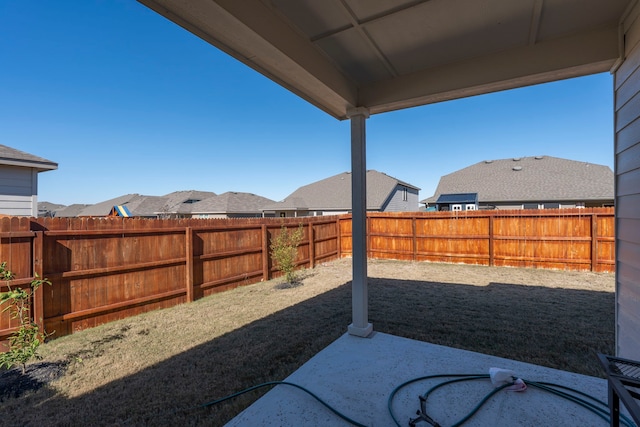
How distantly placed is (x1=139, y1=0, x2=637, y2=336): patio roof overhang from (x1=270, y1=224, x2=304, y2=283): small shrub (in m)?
4.40

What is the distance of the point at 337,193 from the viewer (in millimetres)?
20344

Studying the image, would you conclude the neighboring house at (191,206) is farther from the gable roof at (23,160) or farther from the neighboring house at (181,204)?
the gable roof at (23,160)

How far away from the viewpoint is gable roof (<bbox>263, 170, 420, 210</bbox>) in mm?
18609

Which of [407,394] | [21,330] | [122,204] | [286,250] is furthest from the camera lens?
[122,204]

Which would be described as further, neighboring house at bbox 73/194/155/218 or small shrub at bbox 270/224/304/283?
neighboring house at bbox 73/194/155/218

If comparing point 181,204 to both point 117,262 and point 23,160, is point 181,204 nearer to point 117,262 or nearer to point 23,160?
point 23,160

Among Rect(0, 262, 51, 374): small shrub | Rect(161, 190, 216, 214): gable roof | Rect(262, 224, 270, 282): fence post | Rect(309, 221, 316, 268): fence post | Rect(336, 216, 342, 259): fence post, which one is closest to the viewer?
Rect(0, 262, 51, 374): small shrub

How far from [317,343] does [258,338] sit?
0.80 meters

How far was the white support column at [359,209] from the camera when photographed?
311cm

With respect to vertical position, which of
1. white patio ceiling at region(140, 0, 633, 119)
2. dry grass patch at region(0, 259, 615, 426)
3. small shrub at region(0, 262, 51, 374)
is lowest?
dry grass patch at region(0, 259, 615, 426)

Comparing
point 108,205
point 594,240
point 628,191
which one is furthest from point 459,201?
point 108,205

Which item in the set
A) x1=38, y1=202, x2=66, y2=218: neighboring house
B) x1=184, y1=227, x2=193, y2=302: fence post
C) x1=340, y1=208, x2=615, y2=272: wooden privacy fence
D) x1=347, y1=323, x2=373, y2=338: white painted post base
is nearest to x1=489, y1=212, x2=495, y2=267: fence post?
x1=340, y1=208, x2=615, y2=272: wooden privacy fence

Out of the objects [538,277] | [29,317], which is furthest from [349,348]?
[538,277]

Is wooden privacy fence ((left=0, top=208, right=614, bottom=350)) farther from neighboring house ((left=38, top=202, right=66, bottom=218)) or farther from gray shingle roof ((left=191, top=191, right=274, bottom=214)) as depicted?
neighboring house ((left=38, top=202, right=66, bottom=218))
